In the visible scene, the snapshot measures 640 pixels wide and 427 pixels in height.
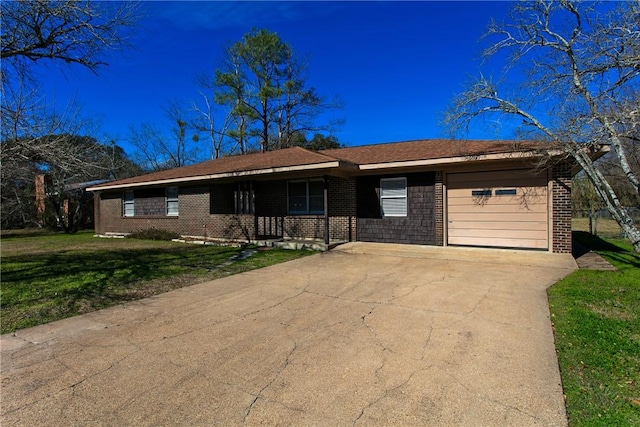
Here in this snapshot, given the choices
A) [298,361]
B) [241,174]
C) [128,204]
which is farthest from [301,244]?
[128,204]

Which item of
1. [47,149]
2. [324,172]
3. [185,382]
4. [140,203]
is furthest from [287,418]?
[140,203]

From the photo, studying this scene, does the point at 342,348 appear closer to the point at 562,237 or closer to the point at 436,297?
the point at 436,297

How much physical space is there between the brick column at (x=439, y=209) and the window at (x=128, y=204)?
1523 centimetres

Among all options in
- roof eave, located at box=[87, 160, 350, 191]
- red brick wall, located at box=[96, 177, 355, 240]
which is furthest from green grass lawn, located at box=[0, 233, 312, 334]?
roof eave, located at box=[87, 160, 350, 191]

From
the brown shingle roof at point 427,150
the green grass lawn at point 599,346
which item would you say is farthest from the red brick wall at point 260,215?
the green grass lawn at point 599,346

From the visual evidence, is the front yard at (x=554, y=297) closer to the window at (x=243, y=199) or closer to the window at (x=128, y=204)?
the window at (x=243, y=199)

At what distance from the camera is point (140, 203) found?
18.1 m

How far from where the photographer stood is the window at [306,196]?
13.3 m

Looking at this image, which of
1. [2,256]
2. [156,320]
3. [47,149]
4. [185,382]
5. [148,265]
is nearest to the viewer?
[185,382]

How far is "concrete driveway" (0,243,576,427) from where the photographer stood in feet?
8.86

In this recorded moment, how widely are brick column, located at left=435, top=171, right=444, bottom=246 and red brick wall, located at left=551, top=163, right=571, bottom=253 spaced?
2.83 m

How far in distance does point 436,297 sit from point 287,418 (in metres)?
3.84

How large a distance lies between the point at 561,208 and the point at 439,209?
Result: 308 centimetres

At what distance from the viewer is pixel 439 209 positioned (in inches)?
430
